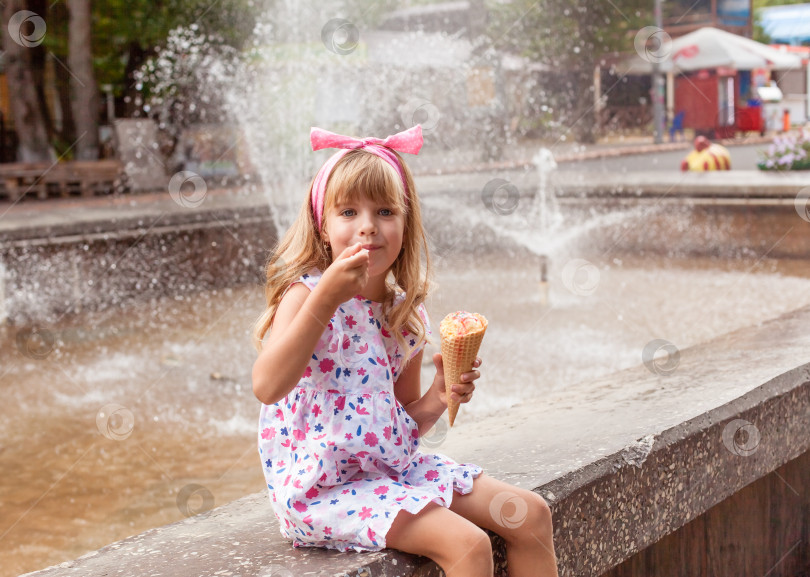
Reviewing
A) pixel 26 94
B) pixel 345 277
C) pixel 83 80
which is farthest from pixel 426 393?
pixel 26 94

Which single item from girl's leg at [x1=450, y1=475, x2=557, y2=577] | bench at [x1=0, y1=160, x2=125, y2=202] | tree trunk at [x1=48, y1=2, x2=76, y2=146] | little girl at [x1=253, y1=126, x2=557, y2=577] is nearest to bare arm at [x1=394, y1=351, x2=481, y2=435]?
little girl at [x1=253, y1=126, x2=557, y2=577]

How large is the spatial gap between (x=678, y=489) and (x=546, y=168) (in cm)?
1161

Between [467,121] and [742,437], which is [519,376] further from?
[467,121]

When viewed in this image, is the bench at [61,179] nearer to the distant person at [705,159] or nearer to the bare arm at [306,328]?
the distant person at [705,159]

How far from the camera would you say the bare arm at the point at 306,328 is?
5.39 ft

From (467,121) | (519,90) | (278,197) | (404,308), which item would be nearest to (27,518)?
(404,308)

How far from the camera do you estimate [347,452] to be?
179cm

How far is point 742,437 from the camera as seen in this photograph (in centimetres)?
239

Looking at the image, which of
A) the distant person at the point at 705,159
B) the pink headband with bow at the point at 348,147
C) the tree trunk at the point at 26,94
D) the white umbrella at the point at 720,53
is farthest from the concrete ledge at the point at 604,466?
the white umbrella at the point at 720,53

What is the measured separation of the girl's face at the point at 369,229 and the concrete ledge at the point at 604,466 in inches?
21.1

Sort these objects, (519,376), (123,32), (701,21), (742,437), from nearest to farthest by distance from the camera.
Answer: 1. (742,437)
2. (519,376)
3. (123,32)
4. (701,21)

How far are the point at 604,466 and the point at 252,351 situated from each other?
393 centimetres

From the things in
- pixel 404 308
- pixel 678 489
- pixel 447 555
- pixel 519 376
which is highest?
pixel 404 308

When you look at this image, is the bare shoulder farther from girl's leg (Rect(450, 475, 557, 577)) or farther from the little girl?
girl's leg (Rect(450, 475, 557, 577))
